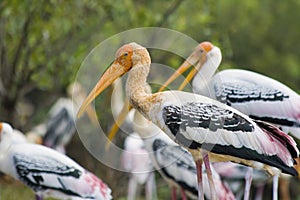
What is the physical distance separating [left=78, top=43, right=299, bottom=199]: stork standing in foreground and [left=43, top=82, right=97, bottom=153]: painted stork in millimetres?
6537

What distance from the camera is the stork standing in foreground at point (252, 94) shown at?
7680mm

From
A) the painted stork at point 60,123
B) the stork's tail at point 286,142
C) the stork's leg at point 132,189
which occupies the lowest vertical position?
the stork's leg at point 132,189

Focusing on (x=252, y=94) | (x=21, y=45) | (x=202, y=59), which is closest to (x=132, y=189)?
(x=21, y=45)

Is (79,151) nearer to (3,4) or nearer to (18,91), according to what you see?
(18,91)

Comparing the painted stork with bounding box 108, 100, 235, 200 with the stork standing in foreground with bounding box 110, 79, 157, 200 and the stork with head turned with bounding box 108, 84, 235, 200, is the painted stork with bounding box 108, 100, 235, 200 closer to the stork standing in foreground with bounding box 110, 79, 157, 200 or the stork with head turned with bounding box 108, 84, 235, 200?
the stork with head turned with bounding box 108, 84, 235, 200

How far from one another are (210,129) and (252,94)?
181 cm

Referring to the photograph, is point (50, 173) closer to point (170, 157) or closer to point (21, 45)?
point (170, 157)

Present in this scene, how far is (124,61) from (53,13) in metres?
3.70

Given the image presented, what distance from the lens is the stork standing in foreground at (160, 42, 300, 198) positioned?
25.2 feet

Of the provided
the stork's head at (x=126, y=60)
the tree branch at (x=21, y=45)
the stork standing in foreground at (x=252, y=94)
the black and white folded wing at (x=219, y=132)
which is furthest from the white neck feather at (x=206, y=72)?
Answer: the tree branch at (x=21, y=45)

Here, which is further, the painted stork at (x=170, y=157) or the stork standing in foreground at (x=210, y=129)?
the painted stork at (x=170, y=157)

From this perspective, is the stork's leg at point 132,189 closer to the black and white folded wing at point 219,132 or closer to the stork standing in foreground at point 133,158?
the stork standing in foreground at point 133,158

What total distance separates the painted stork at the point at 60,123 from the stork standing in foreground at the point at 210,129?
6.54 meters

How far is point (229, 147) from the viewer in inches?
241
